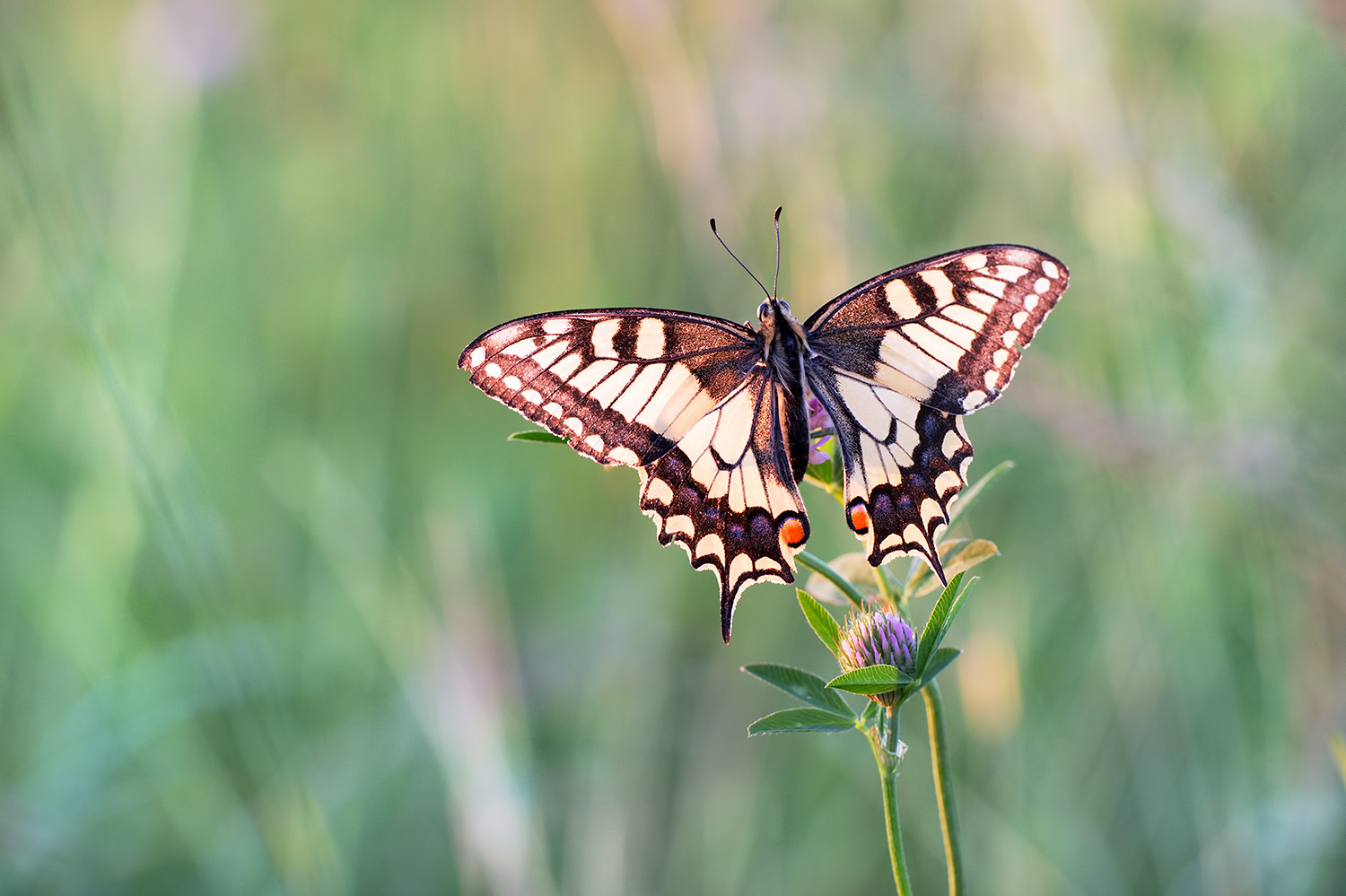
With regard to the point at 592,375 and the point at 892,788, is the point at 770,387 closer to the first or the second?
the point at 592,375

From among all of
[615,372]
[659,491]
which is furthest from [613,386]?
[659,491]

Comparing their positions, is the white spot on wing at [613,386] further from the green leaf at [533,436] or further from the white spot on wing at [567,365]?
the green leaf at [533,436]

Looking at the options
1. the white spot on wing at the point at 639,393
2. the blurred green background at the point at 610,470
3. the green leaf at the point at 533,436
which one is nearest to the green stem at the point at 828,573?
the green leaf at the point at 533,436

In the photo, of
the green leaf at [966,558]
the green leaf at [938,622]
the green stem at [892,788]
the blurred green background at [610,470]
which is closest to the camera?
the green stem at [892,788]

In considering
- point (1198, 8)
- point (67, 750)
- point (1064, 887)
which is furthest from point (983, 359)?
point (1198, 8)

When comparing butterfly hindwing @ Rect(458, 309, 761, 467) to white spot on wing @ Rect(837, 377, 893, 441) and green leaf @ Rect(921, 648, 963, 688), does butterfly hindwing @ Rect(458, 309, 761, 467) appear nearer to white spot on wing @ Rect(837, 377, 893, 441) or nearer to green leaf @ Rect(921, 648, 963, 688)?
white spot on wing @ Rect(837, 377, 893, 441)

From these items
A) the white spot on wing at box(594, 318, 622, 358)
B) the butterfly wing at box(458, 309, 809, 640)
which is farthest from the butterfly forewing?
the white spot on wing at box(594, 318, 622, 358)
